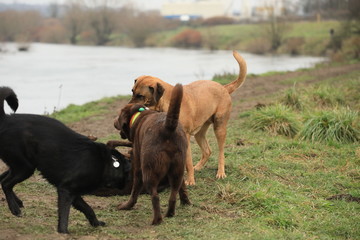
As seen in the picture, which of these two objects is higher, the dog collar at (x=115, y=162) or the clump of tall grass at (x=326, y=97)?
the dog collar at (x=115, y=162)

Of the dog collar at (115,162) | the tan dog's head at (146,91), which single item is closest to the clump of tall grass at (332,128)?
the tan dog's head at (146,91)

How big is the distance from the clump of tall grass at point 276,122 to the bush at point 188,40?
140 ft

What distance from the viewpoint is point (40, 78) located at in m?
24.4

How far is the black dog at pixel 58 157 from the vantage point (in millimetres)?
5418

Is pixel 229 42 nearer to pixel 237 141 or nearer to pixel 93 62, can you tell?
pixel 93 62

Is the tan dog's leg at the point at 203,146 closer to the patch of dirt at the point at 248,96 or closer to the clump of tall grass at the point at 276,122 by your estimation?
the clump of tall grass at the point at 276,122

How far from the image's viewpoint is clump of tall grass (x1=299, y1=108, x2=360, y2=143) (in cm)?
1030

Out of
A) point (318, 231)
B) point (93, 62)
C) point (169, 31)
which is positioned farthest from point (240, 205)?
point (169, 31)

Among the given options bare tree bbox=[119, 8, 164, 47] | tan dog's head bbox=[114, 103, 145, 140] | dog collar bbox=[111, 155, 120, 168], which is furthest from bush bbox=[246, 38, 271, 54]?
dog collar bbox=[111, 155, 120, 168]

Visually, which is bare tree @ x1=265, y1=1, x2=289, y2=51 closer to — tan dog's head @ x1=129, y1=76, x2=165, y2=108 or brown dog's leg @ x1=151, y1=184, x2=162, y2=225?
tan dog's head @ x1=129, y1=76, x2=165, y2=108

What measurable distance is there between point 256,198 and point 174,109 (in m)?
1.63

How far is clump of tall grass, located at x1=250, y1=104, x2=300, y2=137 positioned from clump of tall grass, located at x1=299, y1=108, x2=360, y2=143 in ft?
1.19

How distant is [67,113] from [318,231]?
1048 cm

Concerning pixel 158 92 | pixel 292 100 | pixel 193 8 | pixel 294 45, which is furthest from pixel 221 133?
pixel 193 8
